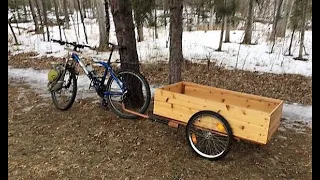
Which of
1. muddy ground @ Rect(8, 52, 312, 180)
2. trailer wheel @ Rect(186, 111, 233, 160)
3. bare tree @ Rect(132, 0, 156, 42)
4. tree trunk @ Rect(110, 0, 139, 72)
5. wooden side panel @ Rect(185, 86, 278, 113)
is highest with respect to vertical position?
bare tree @ Rect(132, 0, 156, 42)

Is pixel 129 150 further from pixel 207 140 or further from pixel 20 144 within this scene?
pixel 20 144

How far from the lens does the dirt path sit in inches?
122

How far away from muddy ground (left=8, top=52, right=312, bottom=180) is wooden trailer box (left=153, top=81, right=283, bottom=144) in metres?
0.43

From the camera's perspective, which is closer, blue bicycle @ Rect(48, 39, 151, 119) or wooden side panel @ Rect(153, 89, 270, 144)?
wooden side panel @ Rect(153, 89, 270, 144)

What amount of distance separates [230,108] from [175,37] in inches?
82.6

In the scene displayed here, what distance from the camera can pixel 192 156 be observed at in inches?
134

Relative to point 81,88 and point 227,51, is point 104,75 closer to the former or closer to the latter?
point 81,88

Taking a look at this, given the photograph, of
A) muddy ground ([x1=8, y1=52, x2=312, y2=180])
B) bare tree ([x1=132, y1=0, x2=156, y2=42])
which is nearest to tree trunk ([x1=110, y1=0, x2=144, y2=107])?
muddy ground ([x1=8, y1=52, x2=312, y2=180])

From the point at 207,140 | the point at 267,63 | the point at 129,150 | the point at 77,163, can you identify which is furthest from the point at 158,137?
the point at 267,63

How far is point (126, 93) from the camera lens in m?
4.31

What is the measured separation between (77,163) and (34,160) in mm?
555

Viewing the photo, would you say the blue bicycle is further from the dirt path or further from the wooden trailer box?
the wooden trailer box

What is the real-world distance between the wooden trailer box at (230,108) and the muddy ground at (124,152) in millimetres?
426
